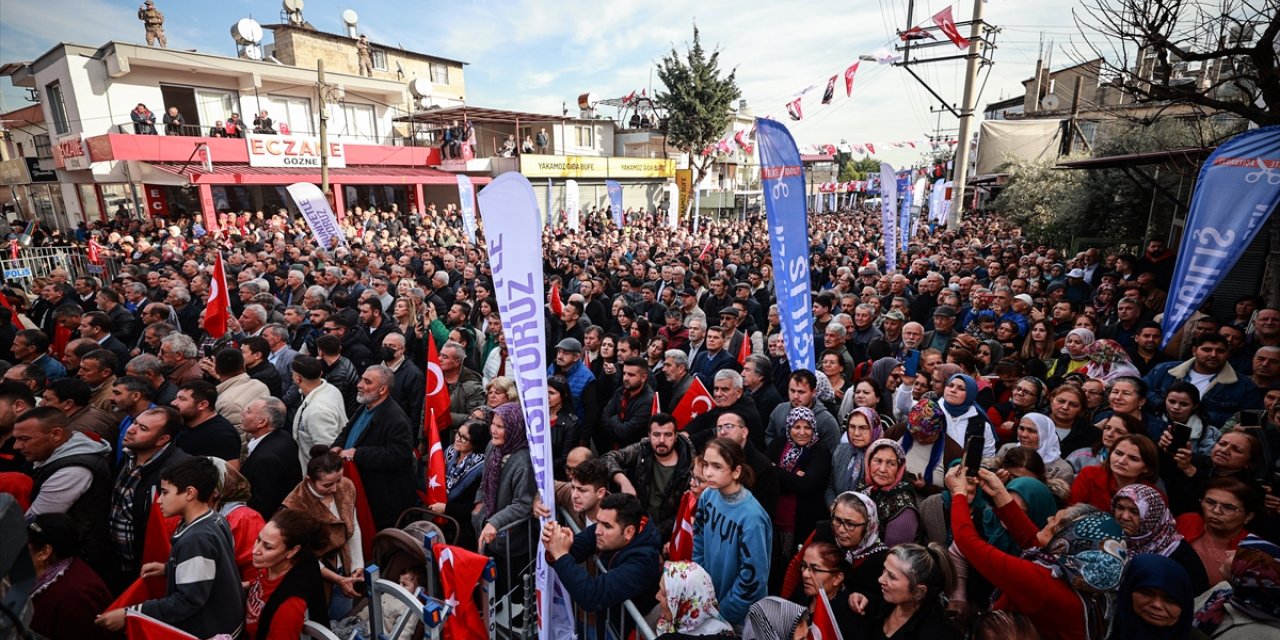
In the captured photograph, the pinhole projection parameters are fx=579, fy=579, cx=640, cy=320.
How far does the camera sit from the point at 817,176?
227 ft

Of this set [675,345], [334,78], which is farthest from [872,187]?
[675,345]

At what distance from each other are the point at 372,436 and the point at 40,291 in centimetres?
845

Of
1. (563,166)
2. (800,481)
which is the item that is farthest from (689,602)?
(563,166)

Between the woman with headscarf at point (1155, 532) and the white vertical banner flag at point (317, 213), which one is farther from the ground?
the white vertical banner flag at point (317, 213)

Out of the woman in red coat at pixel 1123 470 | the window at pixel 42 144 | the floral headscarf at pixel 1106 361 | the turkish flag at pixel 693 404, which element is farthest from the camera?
the window at pixel 42 144

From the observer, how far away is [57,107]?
20766mm

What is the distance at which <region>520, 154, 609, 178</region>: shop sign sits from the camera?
28.1 meters

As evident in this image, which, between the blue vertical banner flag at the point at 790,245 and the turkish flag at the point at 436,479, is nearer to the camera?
the turkish flag at the point at 436,479

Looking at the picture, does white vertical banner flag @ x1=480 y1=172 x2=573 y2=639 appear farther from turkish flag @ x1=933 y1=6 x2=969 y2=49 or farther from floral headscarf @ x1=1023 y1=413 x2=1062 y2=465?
turkish flag @ x1=933 y1=6 x2=969 y2=49

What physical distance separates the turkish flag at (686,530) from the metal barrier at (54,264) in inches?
588

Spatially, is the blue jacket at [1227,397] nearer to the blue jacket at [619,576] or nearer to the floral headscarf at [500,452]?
the blue jacket at [619,576]

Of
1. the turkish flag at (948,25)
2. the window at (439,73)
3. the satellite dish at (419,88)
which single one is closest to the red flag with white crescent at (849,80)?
the turkish flag at (948,25)

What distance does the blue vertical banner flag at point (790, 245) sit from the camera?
5191mm

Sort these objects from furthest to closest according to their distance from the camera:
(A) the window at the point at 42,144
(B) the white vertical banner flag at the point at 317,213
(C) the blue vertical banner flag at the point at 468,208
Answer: (A) the window at the point at 42,144 < (C) the blue vertical banner flag at the point at 468,208 < (B) the white vertical banner flag at the point at 317,213
